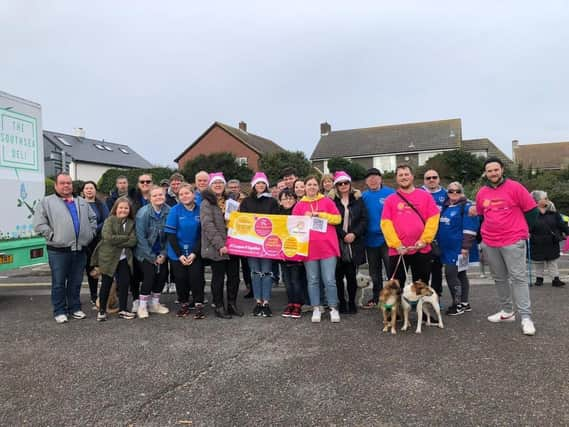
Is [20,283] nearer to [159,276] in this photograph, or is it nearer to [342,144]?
[159,276]

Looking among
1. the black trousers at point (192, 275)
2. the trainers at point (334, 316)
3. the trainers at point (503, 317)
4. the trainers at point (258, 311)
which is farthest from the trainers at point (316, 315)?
the trainers at point (503, 317)

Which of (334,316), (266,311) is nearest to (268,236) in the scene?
(266,311)

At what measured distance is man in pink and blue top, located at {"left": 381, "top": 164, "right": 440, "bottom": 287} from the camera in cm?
505

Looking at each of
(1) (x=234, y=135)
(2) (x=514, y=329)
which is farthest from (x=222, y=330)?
(1) (x=234, y=135)

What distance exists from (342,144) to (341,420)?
46991mm

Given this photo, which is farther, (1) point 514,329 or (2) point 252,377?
(1) point 514,329

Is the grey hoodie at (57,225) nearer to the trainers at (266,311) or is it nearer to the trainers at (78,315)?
the trainers at (78,315)

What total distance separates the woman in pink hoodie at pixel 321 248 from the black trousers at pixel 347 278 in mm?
256

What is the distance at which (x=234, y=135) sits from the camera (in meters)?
40.8

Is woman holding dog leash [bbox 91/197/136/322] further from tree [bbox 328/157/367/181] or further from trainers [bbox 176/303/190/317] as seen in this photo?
tree [bbox 328/157/367/181]

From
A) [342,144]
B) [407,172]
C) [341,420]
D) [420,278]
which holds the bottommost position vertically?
[341,420]

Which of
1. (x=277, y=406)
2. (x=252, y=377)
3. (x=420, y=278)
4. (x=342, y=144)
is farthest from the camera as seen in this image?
(x=342, y=144)

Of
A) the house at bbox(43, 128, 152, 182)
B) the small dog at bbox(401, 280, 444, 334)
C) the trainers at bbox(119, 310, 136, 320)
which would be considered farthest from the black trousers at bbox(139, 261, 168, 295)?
the house at bbox(43, 128, 152, 182)

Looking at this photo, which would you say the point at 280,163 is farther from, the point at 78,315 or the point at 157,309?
the point at 78,315
